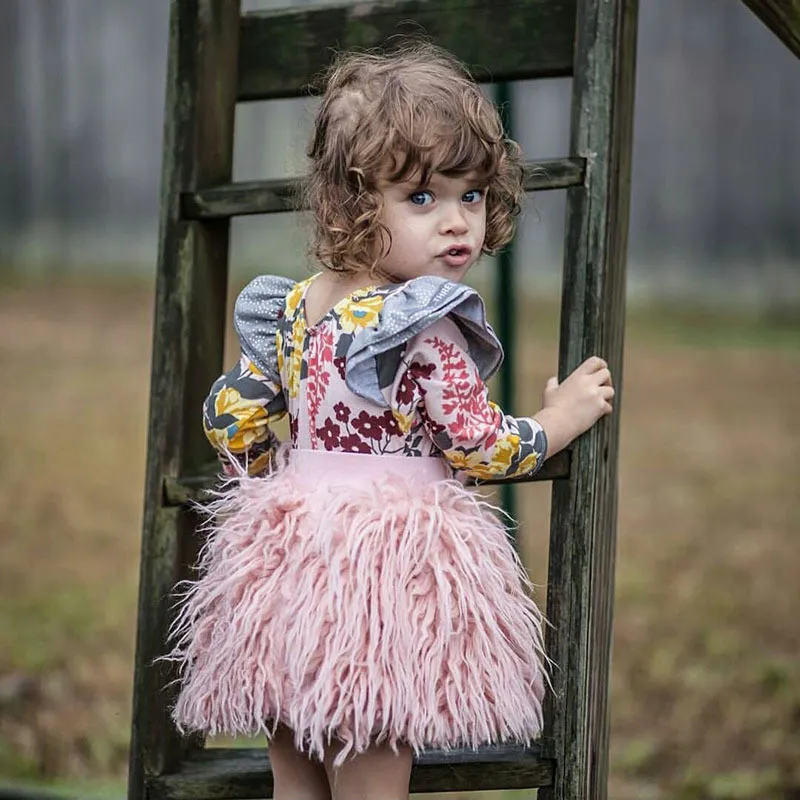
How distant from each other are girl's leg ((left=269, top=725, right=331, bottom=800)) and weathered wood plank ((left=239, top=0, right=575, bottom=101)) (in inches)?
44.3

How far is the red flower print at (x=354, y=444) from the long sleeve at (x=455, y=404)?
0.27 ft

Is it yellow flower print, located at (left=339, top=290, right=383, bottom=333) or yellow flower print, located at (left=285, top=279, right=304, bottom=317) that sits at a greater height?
yellow flower print, located at (left=285, top=279, right=304, bottom=317)

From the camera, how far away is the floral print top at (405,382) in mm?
1814

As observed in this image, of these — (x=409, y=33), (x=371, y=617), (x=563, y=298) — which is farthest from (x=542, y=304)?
(x=371, y=617)

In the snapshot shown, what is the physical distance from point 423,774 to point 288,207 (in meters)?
0.94

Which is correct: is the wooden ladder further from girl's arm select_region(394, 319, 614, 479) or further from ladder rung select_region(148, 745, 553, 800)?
girl's arm select_region(394, 319, 614, 479)

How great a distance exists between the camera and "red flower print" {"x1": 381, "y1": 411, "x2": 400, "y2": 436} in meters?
1.87

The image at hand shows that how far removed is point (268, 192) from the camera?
2230mm

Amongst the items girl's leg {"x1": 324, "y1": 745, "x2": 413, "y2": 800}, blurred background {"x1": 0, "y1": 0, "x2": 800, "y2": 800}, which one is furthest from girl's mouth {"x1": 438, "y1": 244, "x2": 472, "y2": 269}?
blurred background {"x1": 0, "y1": 0, "x2": 800, "y2": 800}

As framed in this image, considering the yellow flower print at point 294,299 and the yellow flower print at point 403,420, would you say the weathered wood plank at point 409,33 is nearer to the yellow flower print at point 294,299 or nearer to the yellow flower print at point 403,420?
the yellow flower print at point 294,299

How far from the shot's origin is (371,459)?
188 centimetres

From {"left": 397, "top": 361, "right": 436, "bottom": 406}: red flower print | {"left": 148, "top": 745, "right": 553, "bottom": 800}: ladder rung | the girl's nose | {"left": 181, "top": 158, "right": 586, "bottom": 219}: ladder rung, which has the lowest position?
{"left": 148, "top": 745, "right": 553, "bottom": 800}: ladder rung

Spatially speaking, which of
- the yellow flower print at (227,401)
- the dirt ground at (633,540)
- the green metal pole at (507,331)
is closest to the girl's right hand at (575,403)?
the yellow flower print at (227,401)

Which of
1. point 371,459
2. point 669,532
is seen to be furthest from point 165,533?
point 669,532
